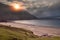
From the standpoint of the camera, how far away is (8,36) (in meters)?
3.81

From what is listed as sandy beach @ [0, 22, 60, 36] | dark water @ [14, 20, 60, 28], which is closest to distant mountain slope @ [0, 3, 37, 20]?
dark water @ [14, 20, 60, 28]

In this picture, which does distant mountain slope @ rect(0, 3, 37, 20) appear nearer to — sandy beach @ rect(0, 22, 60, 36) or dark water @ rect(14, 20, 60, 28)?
Answer: dark water @ rect(14, 20, 60, 28)

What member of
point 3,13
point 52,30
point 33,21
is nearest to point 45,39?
point 52,30

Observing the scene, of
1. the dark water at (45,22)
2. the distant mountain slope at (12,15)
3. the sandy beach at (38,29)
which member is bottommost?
the sandy beach at (38,29)

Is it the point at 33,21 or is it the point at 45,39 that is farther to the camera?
the point at 33,21

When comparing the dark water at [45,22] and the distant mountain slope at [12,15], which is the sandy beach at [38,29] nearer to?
the dark water at [45,22]

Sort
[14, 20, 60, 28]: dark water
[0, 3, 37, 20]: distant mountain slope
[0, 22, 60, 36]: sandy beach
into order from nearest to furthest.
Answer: [0, 22, 60, 36]: sandy beach
[14, 20, 60, 28]: dark water
[0, 3, 37, 20]: distant mountain slope

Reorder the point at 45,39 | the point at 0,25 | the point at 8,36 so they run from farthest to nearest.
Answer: the point at 0,25 < the point at 45,39 < the point at 8,36

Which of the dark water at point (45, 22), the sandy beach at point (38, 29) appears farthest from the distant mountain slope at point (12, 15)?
the sandy beach at point (38, 29)

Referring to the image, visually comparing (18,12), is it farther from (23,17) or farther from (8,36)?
(8,36)

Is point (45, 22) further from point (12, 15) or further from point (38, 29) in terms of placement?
point (12, 15)

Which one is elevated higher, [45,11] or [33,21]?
[45,11]

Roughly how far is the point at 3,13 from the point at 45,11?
4.49ft

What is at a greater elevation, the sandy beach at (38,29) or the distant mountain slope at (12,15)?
the distant mountain slope at (12,15)
